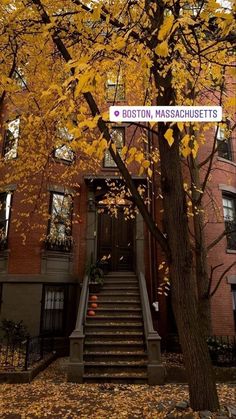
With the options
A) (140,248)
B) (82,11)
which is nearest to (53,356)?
(140,248)

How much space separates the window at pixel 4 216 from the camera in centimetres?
1304

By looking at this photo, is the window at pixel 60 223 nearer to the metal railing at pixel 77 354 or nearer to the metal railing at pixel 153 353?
the metal railing at pixel 77 354

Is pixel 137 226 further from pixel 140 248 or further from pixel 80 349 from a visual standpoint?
pixel 80 349

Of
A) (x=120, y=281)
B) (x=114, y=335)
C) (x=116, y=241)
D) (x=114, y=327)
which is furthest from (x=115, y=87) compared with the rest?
(x=114, y=335)

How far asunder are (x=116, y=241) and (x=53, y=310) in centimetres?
395

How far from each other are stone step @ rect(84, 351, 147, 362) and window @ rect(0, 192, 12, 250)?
5.91 metres

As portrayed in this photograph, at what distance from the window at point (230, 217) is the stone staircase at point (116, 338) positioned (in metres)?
4.41

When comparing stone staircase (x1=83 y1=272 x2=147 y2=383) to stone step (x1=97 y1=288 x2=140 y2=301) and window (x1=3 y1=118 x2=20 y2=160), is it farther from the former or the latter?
window (x1=3 y1=118 x2=20 y2=160)

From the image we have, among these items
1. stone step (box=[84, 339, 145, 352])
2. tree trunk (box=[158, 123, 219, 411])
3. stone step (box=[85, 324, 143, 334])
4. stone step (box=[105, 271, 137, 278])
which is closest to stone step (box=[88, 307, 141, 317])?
stone step (box=[85, 324, 143, 334])

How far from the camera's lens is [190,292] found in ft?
15.1

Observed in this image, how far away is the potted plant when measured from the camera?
485 inches

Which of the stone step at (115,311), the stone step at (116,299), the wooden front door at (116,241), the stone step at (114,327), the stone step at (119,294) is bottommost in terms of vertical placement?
the stone step at (114,327)

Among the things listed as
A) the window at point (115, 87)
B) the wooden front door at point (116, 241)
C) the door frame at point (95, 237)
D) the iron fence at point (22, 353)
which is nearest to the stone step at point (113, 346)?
the iron fence at point (22, 353)

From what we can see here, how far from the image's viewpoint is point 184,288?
4.62 m
